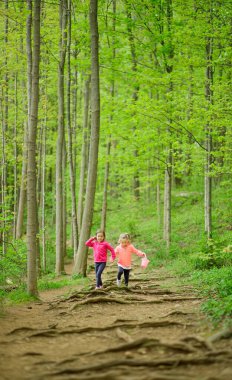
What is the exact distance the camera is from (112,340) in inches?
216

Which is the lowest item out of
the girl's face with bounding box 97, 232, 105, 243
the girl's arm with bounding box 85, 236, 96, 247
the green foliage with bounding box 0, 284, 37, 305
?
the green foliage with bounding box 0, 284, 37, 305

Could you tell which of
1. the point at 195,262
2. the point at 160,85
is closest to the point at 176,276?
the point at 195,262

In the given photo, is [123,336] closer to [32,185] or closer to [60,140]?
[32,185]

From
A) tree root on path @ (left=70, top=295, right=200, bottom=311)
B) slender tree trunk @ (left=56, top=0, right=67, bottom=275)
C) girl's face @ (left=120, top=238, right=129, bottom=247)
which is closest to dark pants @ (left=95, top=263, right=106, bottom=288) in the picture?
girl's face @ (left=120, top=238, right=129, bottom=247)

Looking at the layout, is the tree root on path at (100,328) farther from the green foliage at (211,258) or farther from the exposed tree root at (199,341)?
the green foliage at (211,258)

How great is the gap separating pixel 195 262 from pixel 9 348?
8078 millimetres

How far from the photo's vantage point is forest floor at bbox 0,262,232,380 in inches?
165

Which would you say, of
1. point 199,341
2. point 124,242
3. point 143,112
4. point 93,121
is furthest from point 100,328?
point 143,112

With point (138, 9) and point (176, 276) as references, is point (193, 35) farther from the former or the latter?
point (176, 276)

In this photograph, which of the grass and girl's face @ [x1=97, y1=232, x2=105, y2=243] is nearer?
the grass

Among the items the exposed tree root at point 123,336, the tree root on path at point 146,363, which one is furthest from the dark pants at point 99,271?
the tree root on path at point 146,363

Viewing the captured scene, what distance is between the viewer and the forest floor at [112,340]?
13.8ft

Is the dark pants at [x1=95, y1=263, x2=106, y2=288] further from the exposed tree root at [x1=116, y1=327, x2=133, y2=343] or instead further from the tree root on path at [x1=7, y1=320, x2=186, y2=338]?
the exposed tree root at [x1=116, y1=327, x2=133, y2=343]

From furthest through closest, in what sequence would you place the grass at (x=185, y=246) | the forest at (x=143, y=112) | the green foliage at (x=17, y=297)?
1. the forest at (x=143, y=112)
2. the green foliage at (x=17, y=297)
3. the grass at (x=185, y=246)
